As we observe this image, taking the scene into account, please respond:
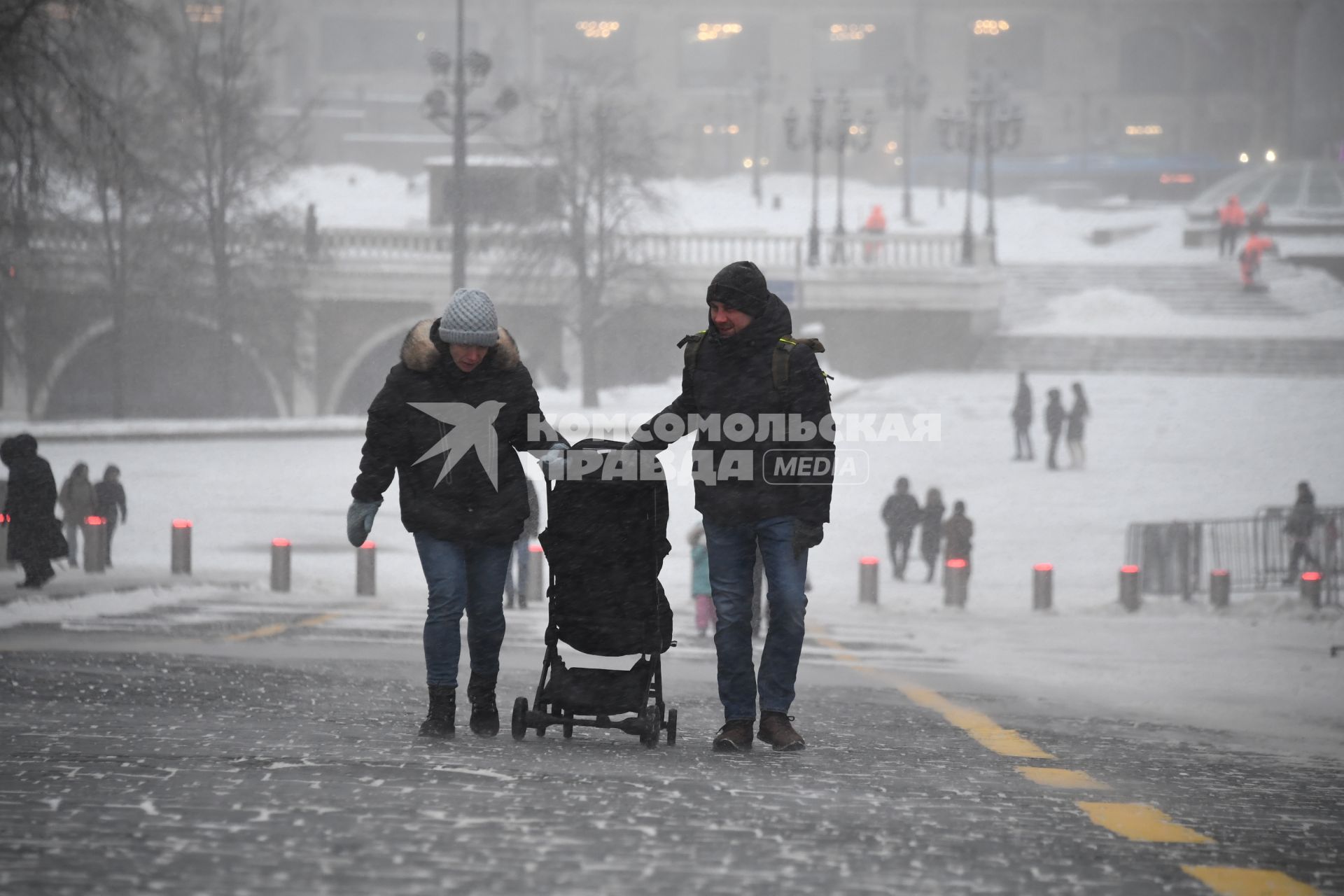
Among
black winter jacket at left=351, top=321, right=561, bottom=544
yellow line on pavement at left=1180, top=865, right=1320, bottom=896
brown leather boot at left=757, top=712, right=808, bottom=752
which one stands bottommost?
brown leather boot at left=757, top=712, right=808, bottom=752

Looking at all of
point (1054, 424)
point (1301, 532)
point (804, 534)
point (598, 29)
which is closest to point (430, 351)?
point (804, 534)

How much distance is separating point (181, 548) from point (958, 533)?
8.89m

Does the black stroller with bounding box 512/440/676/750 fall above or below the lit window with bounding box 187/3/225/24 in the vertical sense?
below

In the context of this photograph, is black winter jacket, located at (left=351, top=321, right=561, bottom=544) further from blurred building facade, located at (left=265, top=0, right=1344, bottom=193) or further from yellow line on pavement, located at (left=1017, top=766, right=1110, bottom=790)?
blurred building facade, located at (left=265, top=0, right=1344, bottom=193)

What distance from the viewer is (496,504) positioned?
19.3 feet

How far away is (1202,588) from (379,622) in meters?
11.0

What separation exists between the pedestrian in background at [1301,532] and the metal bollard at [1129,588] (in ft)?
8.56

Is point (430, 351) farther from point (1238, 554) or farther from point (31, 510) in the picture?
point (1238, 554)

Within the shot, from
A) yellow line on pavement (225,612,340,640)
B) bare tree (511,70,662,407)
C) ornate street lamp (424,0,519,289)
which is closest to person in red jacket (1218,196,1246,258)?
bare tree (511,70,662,407)

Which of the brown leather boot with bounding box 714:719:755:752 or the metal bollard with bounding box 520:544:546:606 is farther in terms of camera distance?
the metal bollard with bounding box 520:544:546:606

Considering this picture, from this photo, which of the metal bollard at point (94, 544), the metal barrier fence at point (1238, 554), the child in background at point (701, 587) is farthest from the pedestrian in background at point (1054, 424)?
the metal bollard at point (94, 544)

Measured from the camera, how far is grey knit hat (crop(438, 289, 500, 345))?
18.9 feet

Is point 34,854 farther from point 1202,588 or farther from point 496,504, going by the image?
point 1202,588

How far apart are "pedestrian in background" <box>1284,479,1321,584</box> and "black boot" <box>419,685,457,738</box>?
50.2ft
